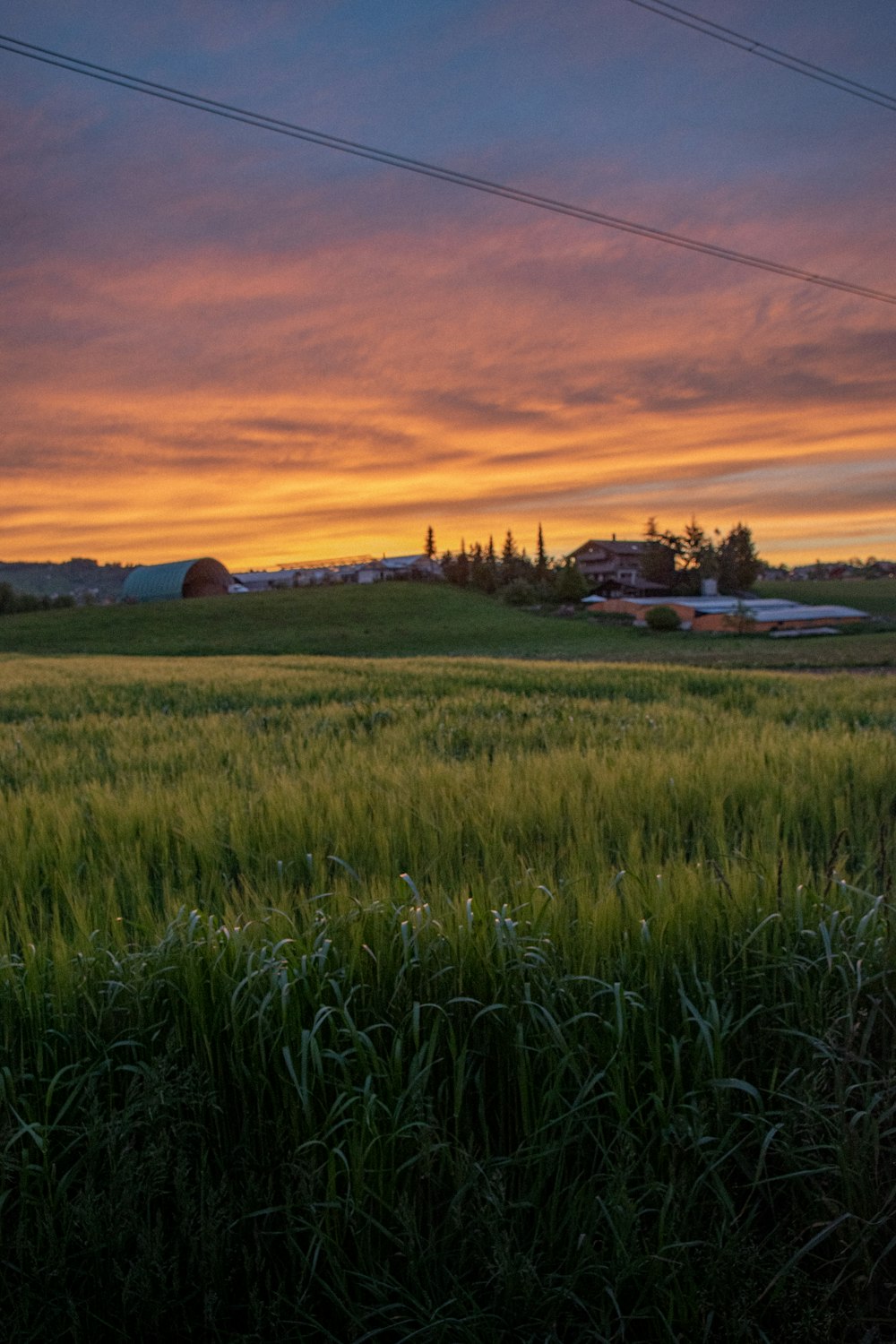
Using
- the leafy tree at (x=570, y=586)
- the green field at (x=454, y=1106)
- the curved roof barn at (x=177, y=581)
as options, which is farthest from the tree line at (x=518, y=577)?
the green field at (x=454, y=1106)

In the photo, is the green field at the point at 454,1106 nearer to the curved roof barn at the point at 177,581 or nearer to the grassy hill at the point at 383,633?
the grassy hill at the point at 383,633

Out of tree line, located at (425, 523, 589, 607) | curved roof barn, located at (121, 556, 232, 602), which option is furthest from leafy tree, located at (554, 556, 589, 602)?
curved roof barn, located at (121, 556, 232, 602)

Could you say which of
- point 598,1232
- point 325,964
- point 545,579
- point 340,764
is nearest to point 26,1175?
point 325,964

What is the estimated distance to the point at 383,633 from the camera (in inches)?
2830

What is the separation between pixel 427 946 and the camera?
204 centimetres

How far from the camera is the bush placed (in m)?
78.1

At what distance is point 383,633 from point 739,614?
3619 cm

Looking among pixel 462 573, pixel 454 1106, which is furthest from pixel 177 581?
pixel 454 1106

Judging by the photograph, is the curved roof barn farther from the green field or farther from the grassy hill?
the green field

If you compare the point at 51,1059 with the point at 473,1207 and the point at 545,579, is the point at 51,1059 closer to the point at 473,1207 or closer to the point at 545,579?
the point at 473,1207

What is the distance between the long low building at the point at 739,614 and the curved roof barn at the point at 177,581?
63.7 metres

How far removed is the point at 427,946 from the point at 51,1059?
0.92 m

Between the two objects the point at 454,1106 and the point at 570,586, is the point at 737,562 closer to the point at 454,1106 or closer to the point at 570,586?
the point at 570,586

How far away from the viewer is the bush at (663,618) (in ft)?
256
